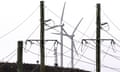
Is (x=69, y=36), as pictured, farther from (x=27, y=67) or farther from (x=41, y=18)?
(x=41, y=18)

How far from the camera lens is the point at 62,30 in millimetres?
59469

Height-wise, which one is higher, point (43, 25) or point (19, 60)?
point (43, 25)

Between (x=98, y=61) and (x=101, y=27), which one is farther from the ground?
(x=101, y=27)

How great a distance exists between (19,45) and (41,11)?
6.09 m

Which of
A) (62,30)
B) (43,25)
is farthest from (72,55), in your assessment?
(43,25)

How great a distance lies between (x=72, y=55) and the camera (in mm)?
56938

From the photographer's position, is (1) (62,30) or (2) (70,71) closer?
(1) (62,30)

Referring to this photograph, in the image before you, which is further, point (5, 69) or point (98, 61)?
point (5, 69)

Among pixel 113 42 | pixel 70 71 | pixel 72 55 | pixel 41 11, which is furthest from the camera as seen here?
pixel 70 71

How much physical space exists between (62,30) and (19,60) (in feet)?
84.6

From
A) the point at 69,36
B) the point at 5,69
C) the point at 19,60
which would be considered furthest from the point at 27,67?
the point at 19,60

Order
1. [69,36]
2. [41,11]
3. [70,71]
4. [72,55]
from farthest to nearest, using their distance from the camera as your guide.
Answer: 1. [70,71]
2. [69,36]
3. [72,55]
4. [41,11]

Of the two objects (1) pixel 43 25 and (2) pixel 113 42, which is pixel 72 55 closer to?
(2) pixel 113 42

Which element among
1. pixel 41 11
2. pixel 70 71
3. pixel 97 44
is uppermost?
pixel 41 11
